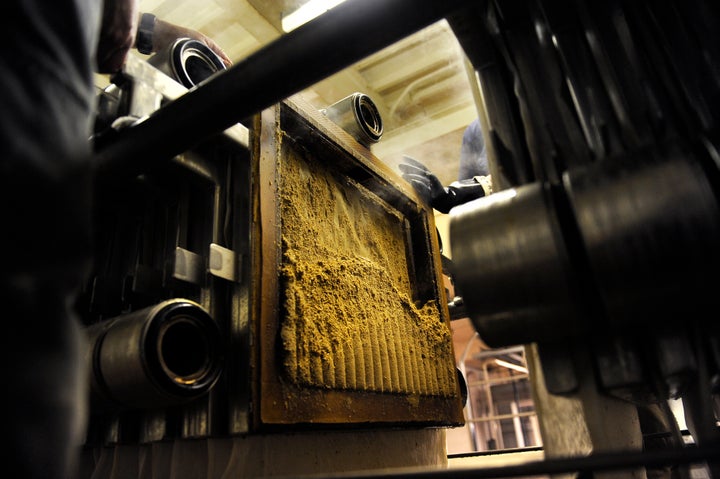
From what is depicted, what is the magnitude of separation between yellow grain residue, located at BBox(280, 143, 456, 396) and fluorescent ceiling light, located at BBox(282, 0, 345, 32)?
174cm

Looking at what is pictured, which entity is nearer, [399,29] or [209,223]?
[399,29]

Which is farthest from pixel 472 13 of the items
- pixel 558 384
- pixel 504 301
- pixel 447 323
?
pixel 447 323

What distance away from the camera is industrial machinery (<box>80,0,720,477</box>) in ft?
1.81

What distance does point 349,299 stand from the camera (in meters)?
1.48

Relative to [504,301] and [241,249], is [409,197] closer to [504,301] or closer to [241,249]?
[241,249]

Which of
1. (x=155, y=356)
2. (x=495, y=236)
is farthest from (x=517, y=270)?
(x=155, y=356)

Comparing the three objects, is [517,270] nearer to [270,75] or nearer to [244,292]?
[270,75]

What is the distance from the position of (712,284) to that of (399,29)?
0.50 m

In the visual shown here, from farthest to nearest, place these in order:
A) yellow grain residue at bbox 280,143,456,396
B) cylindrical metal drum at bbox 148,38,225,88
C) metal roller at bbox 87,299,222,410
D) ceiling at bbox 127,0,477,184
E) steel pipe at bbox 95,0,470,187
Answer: ceiling at bbox 127,0,477,184, cylindrical metal drum at bbox 148,38,225,88, yellow grain residue at bbox 280,143,456,396, metal roller at bbox 87,299,222,410, steel pipe at bbox 95,0,470,187

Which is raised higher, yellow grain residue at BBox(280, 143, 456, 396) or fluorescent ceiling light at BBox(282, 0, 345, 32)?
fluorescent ceiling light at BBox(282, 0, 345, 32)

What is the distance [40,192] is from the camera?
0.40 m

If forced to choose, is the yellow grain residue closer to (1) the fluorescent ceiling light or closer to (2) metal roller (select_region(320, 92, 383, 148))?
(2) metal roller (select_region(320, 92, 383, 148))

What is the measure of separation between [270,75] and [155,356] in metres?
0.60

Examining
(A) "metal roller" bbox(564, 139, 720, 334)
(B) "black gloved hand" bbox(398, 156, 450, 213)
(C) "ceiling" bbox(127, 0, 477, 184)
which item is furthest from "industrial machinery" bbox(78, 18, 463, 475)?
(C) "ceiling" bbox(127, 0, 477, 184)
